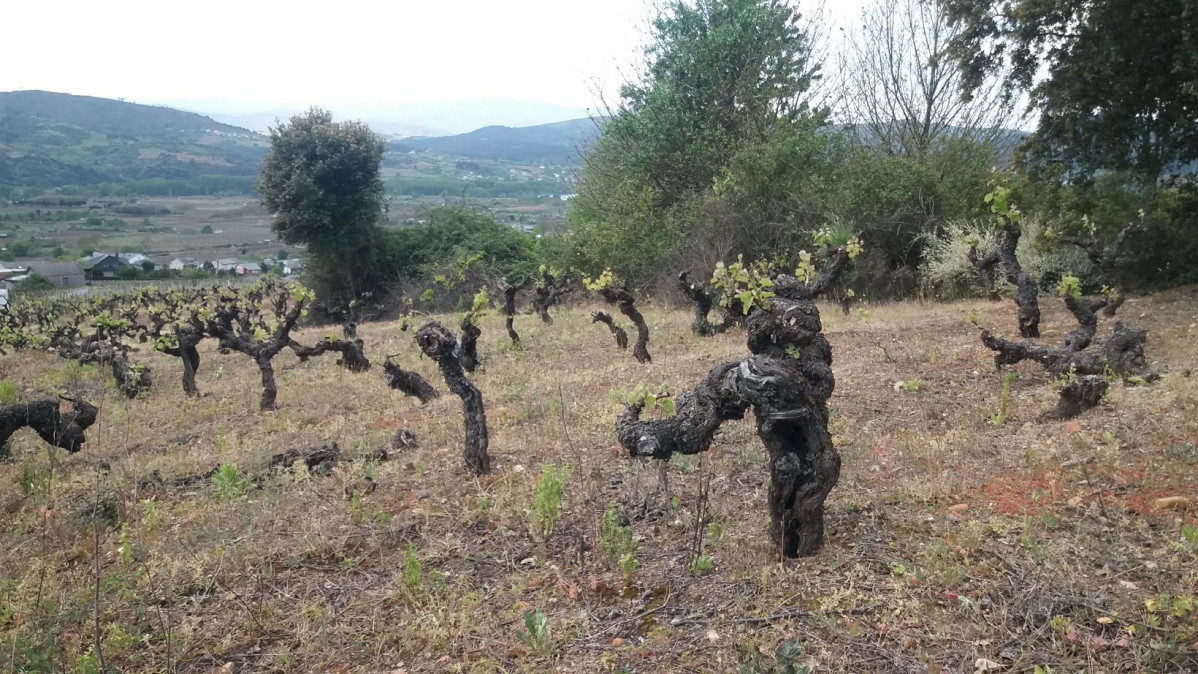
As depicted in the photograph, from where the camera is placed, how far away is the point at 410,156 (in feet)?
298

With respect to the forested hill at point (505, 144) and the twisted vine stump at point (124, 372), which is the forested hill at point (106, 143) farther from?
the twisted vine stump at point (124, 372)

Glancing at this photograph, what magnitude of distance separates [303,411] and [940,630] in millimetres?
8630

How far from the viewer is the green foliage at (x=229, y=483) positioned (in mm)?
5664

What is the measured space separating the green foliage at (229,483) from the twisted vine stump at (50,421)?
245cm

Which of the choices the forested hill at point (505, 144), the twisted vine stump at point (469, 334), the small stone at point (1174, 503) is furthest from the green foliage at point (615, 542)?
the forested hill at point (505, 144)

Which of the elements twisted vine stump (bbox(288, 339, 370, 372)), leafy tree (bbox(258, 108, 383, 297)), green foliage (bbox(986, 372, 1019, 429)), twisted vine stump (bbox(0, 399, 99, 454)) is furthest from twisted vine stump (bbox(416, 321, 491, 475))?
leafy tree (bbox(258, 108, 383, 297))

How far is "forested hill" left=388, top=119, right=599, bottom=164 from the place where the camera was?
295 feet

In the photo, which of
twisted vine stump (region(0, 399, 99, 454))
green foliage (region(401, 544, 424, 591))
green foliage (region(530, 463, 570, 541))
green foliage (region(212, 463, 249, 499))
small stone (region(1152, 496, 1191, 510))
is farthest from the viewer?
twisted vine stump (region(0, 399, 99, 454))

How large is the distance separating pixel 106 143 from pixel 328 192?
6827 cm

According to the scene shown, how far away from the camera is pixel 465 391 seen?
6.31 meters

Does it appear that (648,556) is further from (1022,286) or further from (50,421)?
(1022,286)

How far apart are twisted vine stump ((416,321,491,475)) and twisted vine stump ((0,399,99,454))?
3779 millimetres

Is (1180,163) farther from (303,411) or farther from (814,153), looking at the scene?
(303,411)

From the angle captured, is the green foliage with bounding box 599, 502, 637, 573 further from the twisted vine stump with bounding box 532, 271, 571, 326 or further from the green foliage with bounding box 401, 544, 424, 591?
the twisted vine stump with bounding box 532, 271, 571, 326
